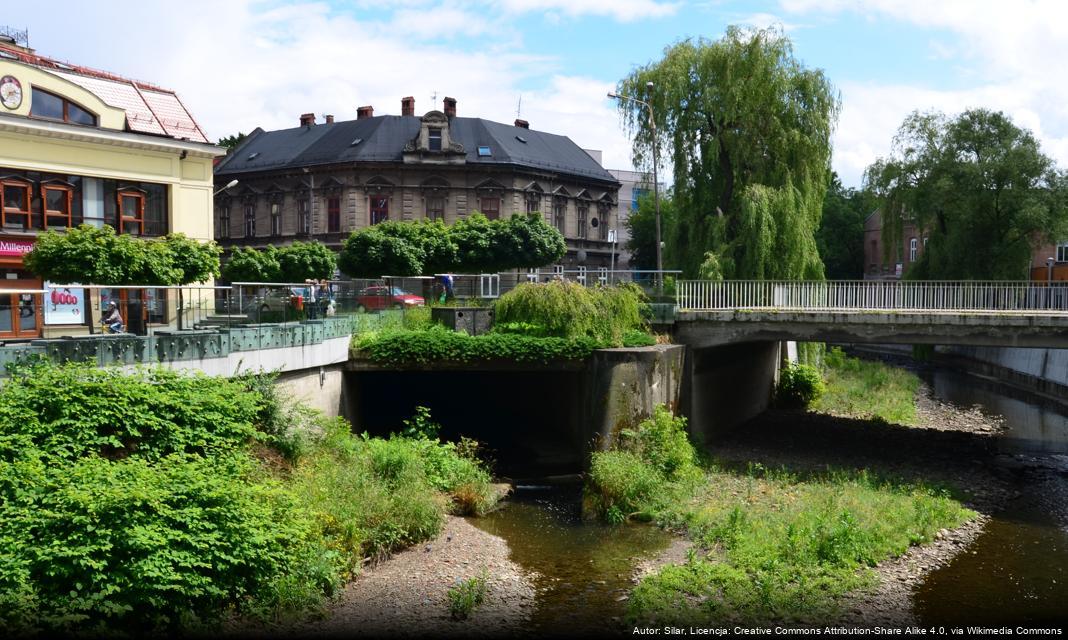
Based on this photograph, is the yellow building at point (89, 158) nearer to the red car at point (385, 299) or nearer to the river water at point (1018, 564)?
the red car at point (385, 299)

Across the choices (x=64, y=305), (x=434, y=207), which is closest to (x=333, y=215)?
(x=434, y=207)

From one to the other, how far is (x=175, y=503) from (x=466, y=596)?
494cm

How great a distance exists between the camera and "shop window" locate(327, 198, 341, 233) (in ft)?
174

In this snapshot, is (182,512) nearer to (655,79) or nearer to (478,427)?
(478,427)

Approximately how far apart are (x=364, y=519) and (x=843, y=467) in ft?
45.2

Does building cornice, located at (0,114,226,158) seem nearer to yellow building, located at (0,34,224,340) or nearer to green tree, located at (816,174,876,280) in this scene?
yellow building, located at (0,34,224,340)

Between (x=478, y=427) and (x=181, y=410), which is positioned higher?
(x=181, y=410)

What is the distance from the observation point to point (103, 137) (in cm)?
3086

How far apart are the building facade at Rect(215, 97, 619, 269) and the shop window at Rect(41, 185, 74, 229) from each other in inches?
862

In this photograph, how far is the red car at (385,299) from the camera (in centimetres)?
2788

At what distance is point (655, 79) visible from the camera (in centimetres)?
3262

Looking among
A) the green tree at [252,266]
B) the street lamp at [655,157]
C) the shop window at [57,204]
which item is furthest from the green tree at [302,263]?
the street lamp at [655,157]

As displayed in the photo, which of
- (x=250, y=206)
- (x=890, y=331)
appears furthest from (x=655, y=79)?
(x=250, y=206)

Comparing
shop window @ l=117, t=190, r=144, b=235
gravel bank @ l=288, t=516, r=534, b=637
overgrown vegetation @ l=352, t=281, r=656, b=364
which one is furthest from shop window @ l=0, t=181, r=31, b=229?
gravel bank @ l=288, t=516, r=534, b=637
